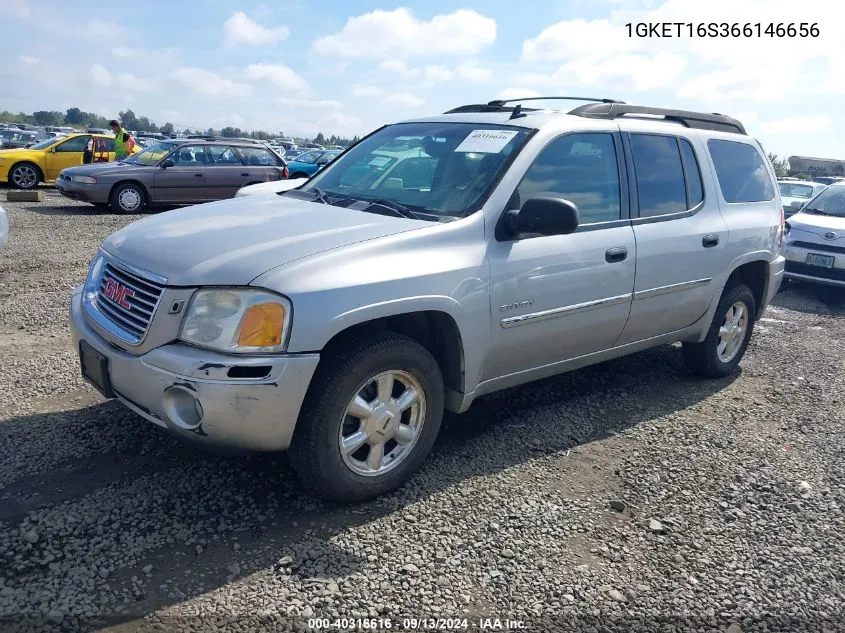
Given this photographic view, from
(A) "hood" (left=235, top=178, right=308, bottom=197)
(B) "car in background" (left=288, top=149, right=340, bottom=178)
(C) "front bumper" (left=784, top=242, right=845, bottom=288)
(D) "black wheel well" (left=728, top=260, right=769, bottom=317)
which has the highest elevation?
(B) "car in background" (left=288, top=149, right=340, bottom=178)

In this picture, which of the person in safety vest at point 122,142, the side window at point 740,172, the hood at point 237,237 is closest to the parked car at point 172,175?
the person in safety vest at point 122,142

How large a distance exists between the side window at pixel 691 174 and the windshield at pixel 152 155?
11.6 m

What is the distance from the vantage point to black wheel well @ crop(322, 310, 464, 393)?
3.48 metres

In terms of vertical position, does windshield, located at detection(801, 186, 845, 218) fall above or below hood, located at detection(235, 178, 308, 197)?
below

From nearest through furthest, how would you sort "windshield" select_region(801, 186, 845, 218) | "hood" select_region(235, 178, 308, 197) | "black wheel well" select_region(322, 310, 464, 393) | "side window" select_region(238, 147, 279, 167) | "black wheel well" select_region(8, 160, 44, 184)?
"black wheel well" select_region(322, 310, 464, 393), "hood" select_region(235, 178, 308, 197), "windshield" select_region(801, 186, 845, 218), "side window" select_region(238, 147, 279, 167), "black wheel well" select_region(8, 160, 44, 184)

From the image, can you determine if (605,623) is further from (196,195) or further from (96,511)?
(196,195)

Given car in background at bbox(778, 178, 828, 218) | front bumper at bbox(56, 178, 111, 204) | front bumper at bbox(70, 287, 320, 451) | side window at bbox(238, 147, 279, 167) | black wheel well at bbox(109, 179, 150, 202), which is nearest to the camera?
front bumper at bbox(70, 287, 320, 451)

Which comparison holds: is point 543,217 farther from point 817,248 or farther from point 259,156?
point 259,156

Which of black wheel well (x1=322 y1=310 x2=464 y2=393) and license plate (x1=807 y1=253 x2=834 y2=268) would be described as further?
license plate (x1=807 y1=253 x2=834 y2=268)

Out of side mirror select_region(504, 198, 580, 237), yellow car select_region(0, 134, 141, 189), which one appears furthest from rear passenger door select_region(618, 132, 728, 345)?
yellow car select_region(0, 134, 141, 189)

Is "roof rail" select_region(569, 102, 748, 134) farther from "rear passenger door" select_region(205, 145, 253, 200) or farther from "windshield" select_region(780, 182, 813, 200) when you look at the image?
"windshield" select_region(780, 182, 813, 200)

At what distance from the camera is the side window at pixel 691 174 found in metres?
4.91

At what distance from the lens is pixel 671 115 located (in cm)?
505

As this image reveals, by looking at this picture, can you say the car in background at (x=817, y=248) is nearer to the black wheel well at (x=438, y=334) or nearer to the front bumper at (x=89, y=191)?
the black wheel well at (x=438, y=334)
